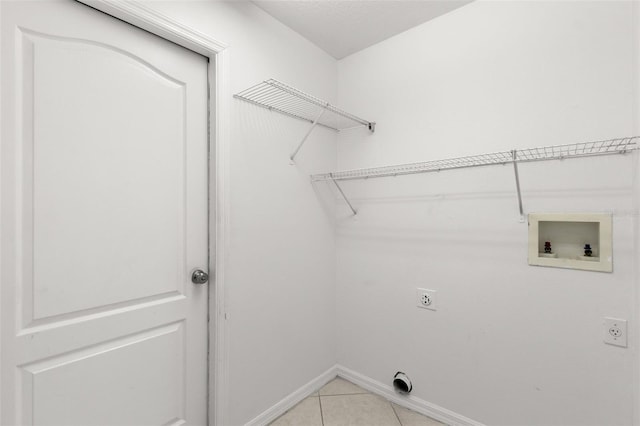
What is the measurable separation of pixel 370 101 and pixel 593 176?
130cm

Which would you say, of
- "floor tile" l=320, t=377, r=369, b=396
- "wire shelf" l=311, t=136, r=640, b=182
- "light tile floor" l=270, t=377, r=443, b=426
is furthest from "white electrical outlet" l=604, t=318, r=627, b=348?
"floor tile" l=320, t=377, r=369, b=396

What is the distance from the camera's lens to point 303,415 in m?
1.78

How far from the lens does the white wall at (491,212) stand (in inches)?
50.6

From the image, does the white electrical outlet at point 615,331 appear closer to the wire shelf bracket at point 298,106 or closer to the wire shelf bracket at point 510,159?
the wire shelf bracket at point 510,159

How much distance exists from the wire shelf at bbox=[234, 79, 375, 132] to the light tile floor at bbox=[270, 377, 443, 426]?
175cm

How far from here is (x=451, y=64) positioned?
1716 mm

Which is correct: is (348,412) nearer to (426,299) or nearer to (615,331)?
(426,299)

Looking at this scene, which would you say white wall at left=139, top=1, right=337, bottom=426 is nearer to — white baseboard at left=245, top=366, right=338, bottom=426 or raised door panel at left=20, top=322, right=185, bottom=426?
white baseboard at left=245, top=366, right=338, bottom=426

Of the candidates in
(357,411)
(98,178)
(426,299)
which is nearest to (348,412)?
(357,411)

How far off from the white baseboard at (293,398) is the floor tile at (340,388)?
0.11ft

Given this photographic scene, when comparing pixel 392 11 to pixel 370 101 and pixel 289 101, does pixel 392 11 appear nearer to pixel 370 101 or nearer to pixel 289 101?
pixel 370 101

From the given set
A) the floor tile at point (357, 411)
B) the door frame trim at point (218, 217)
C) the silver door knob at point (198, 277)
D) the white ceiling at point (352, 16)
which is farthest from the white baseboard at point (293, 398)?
the white ceiling at point (352, 16)

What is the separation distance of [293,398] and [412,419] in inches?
28.6

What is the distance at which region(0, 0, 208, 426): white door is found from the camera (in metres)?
1.01
